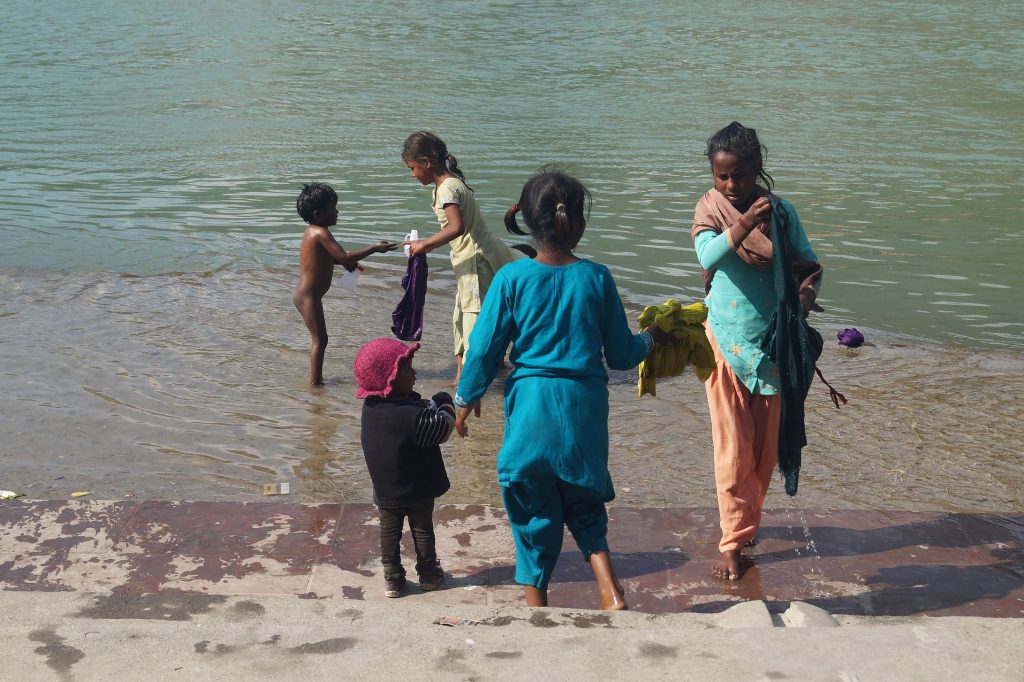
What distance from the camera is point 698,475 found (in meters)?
5.78

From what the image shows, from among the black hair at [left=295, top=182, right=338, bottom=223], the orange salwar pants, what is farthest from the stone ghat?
the black hair at [left=295, top=182, right=338, bottom=223]

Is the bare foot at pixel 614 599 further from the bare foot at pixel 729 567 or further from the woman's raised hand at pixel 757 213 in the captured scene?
the woman's raised hand at pixel 757 213

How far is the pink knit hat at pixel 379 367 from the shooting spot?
4.00 metres

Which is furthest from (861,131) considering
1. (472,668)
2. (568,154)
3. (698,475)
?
(472,668)

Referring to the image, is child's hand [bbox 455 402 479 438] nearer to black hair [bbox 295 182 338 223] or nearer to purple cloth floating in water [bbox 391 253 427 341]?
purple cloth floating in water [bbox 391 253 427 341]

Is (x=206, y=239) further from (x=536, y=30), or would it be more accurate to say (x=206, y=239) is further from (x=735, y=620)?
(x=536, y=30)

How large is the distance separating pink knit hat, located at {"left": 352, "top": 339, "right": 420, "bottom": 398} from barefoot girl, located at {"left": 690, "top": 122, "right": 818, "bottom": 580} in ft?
4.00

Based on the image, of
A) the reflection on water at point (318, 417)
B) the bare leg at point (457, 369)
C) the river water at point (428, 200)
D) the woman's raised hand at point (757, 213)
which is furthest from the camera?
the bare leg at point (457, 369)

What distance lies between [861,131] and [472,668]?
1630 cm

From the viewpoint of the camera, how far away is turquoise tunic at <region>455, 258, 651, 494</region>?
3.63 metres

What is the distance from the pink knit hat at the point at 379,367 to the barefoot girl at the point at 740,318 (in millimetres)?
1218

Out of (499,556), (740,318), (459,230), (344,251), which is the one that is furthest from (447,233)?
(740,318)

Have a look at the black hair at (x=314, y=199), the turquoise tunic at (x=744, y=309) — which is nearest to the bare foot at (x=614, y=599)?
the turquoise tunic at (x=744, y=309)

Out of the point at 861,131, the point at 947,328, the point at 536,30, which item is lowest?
the point at 947,328
